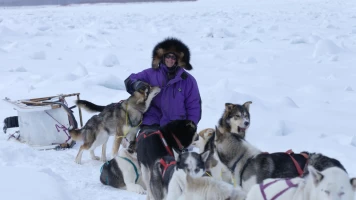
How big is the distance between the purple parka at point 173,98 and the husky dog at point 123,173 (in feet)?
1.05

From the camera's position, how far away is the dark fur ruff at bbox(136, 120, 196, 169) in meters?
2.88

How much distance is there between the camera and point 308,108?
583 cm

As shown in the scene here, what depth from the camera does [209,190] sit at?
2.06 meters

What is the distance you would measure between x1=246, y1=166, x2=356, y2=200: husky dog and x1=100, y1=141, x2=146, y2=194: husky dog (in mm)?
1716

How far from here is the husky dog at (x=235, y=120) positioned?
11.5 feet

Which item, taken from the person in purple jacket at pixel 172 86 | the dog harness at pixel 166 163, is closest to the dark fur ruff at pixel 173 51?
the person in purple jacket at pixel 172 86

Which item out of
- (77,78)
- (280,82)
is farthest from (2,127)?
(280,82)

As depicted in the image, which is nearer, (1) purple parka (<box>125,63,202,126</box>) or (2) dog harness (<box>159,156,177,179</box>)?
(2) dog harness (<box>159,156,177,179</box>)

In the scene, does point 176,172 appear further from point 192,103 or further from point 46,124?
point 46,124

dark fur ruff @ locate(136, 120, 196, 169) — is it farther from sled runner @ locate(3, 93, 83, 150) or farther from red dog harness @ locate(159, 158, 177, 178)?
sled runner @ locate(3, 93, 83, 150)

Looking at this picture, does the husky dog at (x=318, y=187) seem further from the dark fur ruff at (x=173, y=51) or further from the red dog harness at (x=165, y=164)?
the dark fur ruff at (x=173, y=51)

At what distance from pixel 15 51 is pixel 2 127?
675 cm

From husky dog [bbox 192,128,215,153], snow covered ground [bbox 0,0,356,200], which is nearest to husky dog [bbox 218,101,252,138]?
husky dog [bbox 192,128,215,153]

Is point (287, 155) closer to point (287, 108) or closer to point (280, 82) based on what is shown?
point (287, 108)
